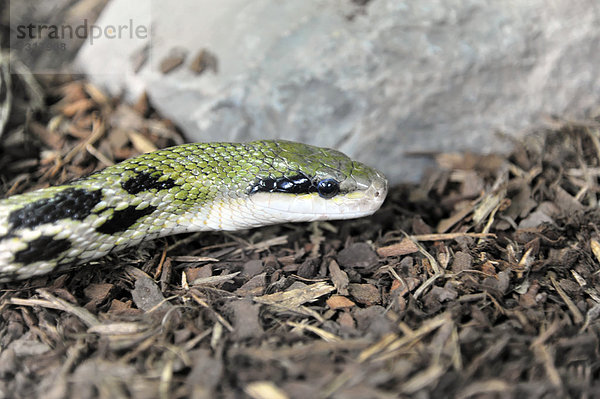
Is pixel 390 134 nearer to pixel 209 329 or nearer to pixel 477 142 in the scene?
pixel 477 142

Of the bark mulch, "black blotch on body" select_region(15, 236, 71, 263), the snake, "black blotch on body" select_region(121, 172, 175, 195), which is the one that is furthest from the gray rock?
"black blotch on body" select_region(15, 236, 71, 263)

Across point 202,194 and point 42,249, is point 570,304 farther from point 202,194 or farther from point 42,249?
point 42,249

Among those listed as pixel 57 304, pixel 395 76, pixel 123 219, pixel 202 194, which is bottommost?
pixel 57 304

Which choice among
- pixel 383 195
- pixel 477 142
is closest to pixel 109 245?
pixel 383 195

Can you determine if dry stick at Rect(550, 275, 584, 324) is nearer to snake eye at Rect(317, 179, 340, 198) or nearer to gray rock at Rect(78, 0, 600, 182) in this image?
snake eye at Rect(317, 179, 340, 198)

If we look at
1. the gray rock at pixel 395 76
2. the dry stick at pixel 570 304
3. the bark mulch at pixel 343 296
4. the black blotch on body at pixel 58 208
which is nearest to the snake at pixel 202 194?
the black blotch on body at pixel 58 208

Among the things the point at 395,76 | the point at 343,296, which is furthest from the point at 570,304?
the point at 395,76
